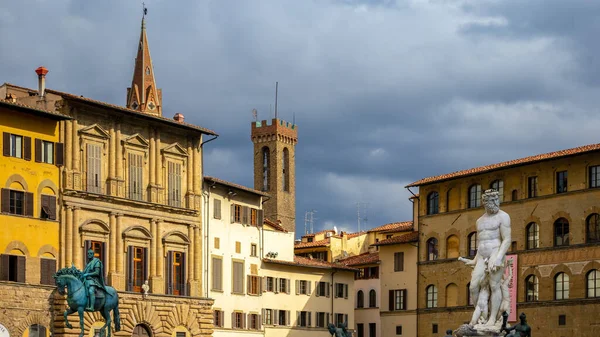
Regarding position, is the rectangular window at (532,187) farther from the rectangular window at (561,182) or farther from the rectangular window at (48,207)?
the rectangular window at (48,207)

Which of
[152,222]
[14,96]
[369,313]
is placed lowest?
[369,313]

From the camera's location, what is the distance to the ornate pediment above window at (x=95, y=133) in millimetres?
61469

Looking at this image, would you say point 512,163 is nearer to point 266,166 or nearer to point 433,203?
point 433,203

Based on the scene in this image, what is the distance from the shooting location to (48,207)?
5875 centimetres

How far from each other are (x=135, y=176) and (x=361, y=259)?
25596 millimetres

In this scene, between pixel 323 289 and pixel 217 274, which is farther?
pixel 323 289

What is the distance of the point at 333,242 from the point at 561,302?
86.8ft

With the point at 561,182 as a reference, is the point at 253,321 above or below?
below

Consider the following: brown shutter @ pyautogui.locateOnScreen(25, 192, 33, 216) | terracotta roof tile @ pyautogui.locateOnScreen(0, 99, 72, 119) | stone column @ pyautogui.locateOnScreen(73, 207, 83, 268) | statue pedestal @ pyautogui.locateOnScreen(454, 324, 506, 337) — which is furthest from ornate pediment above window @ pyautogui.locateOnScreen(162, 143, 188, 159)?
statue pedestal @ pyautogui.locateOnScreen(454, 324, 506, 337)

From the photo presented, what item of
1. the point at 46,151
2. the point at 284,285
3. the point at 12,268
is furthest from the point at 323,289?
the point at 12,268

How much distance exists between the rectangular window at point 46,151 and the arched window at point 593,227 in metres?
29.8

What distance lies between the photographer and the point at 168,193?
217 feet

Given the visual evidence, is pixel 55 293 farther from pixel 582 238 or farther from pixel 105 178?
pixel 582 238

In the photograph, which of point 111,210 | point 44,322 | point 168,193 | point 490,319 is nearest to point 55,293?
point 44,322
